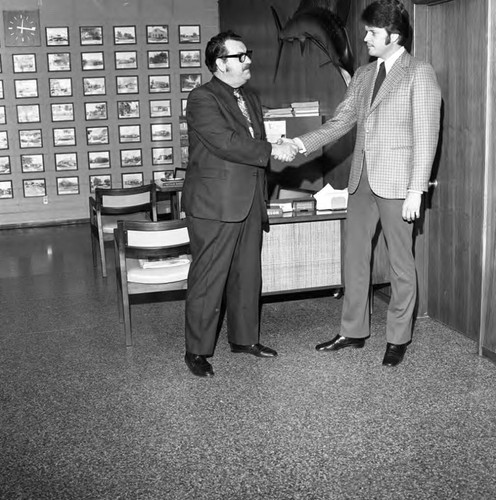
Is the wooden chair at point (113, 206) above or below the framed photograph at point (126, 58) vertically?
below

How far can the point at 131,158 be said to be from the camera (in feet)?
37.2

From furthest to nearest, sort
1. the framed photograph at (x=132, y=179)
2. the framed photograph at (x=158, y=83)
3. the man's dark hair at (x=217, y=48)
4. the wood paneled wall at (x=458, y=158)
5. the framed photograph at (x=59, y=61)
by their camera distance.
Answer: the framed photograph at (x=132, y=179), the framed photograph at (x=158, y=83), the framed photograph at (x=59, y=61), the wood paneled wall at (x=458, y=158), the man's dark hair at (x=217, y=48)

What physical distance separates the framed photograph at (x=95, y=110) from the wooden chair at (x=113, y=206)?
11.7 ft

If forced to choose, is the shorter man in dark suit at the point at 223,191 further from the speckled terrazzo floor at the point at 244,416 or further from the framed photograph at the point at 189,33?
the framed photograph at the point at 189,33

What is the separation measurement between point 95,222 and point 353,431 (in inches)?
190

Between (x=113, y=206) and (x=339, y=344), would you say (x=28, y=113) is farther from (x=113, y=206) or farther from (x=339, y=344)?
(x=339, y=344)

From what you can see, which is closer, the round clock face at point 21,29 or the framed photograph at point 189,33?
the round clock face at point 21,29

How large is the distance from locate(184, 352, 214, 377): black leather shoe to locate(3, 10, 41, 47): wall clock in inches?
300

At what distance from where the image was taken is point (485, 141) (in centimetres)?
450

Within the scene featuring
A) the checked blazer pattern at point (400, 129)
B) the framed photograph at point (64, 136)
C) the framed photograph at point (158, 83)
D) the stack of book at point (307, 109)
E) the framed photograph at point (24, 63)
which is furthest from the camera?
the framed photograph at point (158, 83)

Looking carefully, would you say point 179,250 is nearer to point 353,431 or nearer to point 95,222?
point 353,431

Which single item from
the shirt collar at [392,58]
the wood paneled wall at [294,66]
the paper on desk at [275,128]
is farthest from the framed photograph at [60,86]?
the shirt collar at [392,58]

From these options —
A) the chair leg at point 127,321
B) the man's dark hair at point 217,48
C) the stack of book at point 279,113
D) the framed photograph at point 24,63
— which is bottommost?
the chair leg at point 127,321

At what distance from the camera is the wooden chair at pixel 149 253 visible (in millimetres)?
4996
